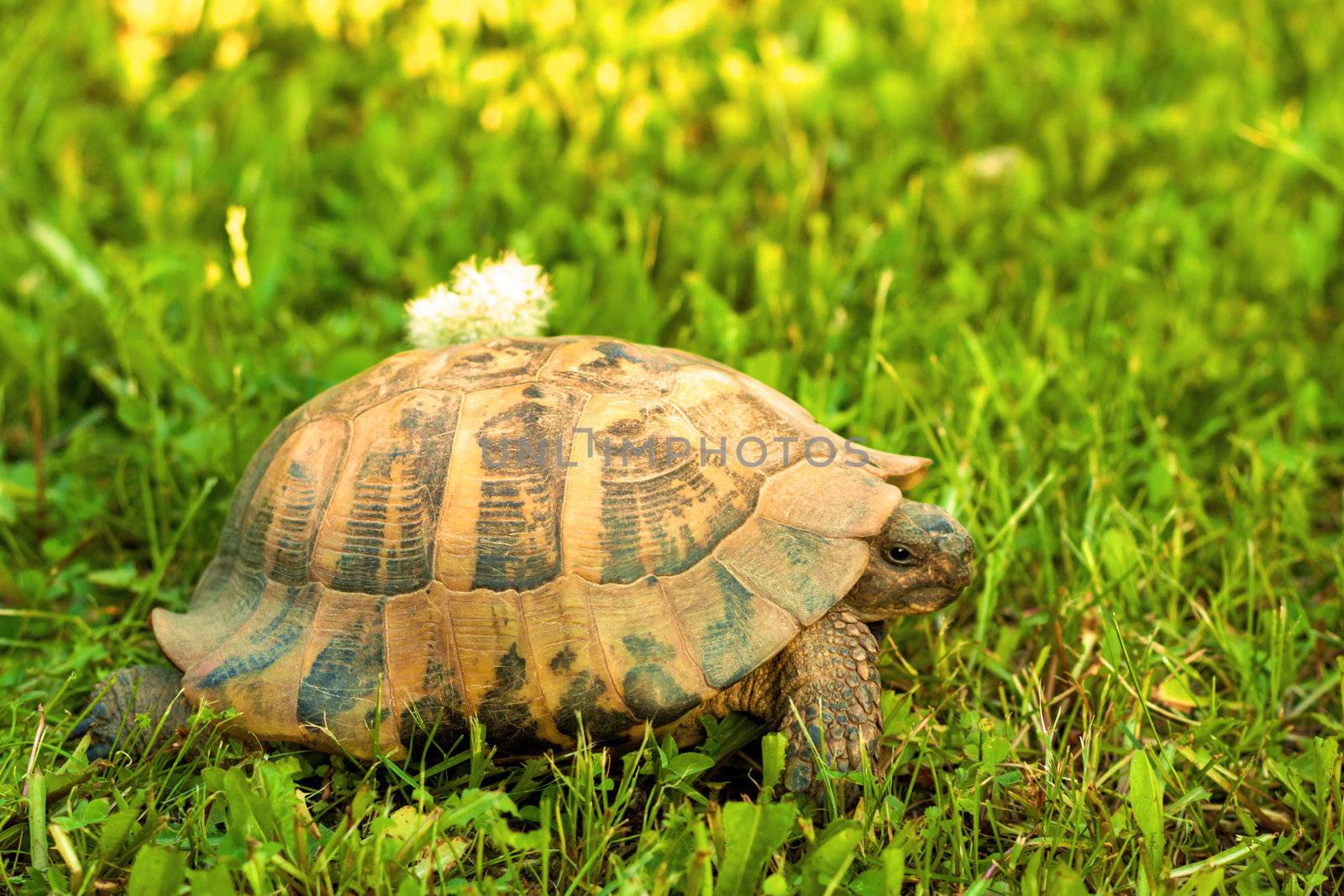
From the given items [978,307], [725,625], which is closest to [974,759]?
[725,625]

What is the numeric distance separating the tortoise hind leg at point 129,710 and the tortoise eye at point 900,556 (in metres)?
1.53

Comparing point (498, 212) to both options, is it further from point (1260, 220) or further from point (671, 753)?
point (1260, 220)

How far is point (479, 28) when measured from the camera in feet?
17.7

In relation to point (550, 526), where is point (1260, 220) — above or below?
below

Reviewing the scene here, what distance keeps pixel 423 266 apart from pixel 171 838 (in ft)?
7.38

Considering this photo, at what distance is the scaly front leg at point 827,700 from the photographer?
7.30ft

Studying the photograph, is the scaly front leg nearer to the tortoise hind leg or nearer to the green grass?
the green grass

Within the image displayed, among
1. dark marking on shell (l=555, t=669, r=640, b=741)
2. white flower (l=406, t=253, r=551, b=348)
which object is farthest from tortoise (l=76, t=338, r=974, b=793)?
white flower (l=406, t=253, r=551, b=348)

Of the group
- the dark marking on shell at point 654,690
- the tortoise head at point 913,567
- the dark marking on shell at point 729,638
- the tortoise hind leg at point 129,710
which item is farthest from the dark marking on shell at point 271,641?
the tortoise head at point 913,567

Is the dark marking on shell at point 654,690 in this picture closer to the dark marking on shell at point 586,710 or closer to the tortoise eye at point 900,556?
the dark marking on shell at point 586,710

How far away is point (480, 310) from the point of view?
111 inches

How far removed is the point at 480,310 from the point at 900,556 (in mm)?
1194

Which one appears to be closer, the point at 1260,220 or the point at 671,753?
the point at 671,753

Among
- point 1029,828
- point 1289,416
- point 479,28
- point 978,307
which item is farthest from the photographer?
point 479,28
